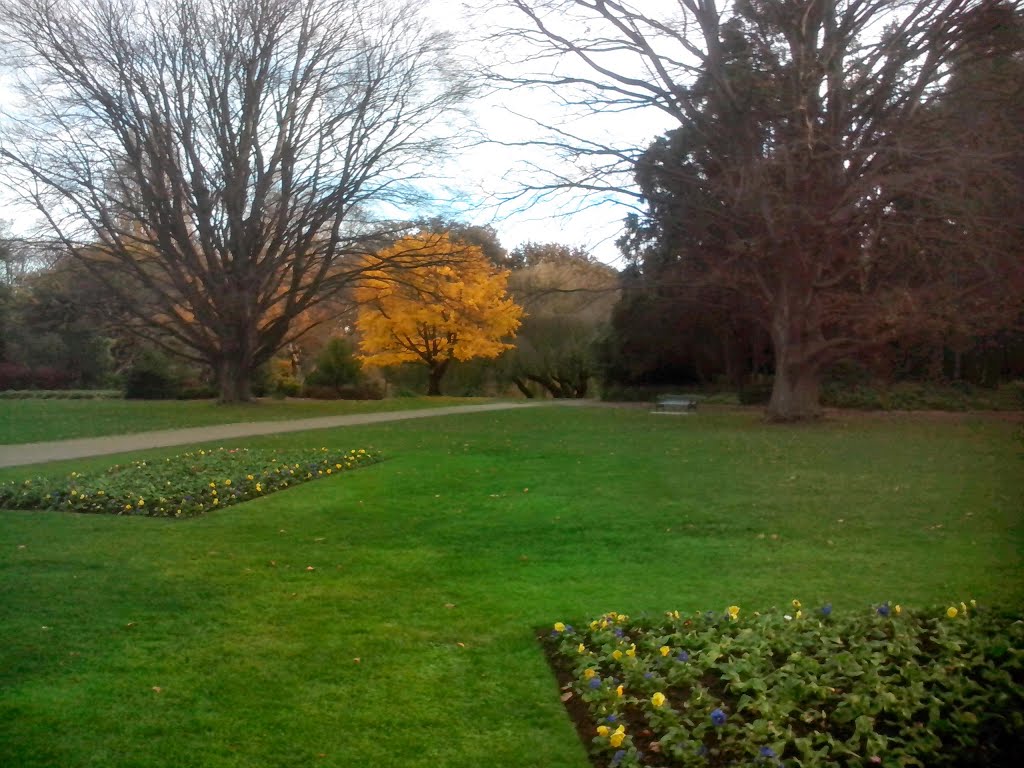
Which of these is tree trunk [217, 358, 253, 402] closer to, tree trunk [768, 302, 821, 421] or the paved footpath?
the paved footpath

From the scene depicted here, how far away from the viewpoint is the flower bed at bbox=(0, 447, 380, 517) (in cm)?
1015

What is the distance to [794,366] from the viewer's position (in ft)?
72.3

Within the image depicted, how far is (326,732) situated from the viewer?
4418 millimetres

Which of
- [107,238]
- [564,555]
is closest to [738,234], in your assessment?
[564,555]

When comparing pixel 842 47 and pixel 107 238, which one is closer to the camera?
pixel 842 47

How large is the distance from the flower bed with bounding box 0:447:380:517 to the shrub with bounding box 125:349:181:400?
21.9 m

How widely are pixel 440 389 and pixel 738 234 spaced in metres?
24.2

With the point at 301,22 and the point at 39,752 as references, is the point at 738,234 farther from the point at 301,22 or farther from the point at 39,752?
the point at 39,752

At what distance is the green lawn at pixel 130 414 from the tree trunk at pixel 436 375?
27.3 ft

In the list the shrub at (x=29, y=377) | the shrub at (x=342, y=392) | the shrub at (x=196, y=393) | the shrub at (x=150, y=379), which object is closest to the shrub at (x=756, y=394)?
the shrub at (x=342, y=392)

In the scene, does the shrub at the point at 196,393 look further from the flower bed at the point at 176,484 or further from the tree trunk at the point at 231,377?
the flower bed at the point at 176,484

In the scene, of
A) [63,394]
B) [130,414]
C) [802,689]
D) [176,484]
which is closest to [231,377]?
[130,414]

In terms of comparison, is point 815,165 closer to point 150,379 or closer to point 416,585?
point 416,585

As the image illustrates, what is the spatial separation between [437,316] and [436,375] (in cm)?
405
